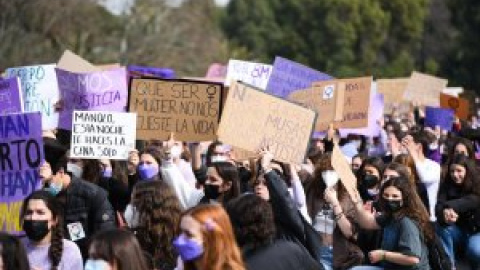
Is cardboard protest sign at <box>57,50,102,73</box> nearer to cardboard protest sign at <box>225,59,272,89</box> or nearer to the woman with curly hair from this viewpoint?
cardboard protest sign at <box>225,59,272,89</box>

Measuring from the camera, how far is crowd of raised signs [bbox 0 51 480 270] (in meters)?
6.59

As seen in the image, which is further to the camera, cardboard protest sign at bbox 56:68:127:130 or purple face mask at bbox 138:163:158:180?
cardboard protest sign at bbox 56:68:127:130

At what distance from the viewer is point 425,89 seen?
74.0 ft

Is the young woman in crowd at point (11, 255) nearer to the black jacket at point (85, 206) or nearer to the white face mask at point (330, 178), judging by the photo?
the black jacket at point (85, 206)

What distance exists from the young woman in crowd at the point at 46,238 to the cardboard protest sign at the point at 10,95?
3917mm

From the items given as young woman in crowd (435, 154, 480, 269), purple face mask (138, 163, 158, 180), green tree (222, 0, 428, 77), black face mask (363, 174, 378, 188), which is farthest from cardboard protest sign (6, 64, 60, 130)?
green tree (222, 0, 428, 77)

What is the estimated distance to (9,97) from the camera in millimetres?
10859

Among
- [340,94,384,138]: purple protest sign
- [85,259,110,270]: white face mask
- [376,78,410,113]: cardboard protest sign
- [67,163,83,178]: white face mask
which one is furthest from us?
[376,78,410,113]: cardboard protest sign

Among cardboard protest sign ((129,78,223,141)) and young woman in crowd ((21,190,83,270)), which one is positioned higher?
cardboard protest sign ((129,78,223,141))

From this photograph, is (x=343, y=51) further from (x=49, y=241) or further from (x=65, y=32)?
(x=49, y=241)

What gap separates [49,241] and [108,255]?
55.1 inches

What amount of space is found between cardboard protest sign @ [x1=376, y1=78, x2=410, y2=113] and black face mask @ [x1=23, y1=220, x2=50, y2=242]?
16637 mm

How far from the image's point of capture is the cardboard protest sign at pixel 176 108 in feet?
37.4

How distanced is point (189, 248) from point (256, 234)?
0.94 m
